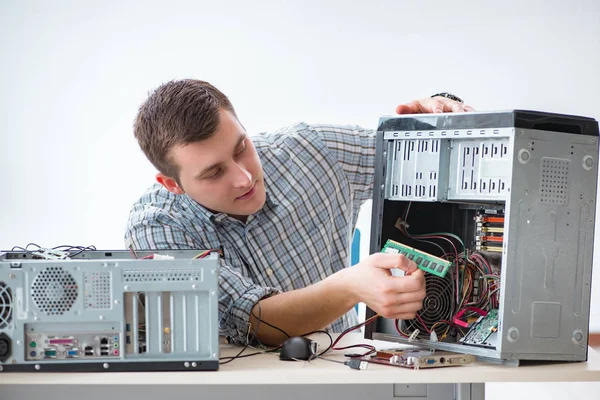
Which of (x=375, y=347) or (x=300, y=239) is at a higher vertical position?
(x=300, y=239)

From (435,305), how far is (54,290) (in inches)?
30.1

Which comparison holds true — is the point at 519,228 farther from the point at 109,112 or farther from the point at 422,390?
the point at 109,112

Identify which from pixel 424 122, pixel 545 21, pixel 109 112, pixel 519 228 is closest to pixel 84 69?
pixel 109 112

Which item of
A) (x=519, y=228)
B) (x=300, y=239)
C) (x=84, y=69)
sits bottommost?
(x=300, y=239)

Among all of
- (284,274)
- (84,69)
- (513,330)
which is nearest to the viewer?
(513,330)

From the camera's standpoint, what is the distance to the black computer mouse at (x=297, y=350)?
1.42 metres

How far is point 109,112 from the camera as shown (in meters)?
3.64

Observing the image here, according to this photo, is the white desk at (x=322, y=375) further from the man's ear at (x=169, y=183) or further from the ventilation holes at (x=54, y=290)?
the man's ear at (x=169, y=183)

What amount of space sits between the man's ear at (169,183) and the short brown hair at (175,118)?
27 mm

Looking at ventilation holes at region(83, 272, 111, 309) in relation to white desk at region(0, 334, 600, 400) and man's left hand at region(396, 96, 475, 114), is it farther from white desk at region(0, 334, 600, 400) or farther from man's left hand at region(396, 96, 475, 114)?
man's left hand at region(396, 96, 475, 114)

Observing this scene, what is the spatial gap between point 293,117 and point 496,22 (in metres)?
1.12

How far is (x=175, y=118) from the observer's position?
167 cm

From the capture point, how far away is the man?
155 centimetres

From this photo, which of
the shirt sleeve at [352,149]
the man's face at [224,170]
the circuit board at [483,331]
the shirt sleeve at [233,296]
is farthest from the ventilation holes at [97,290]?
the shirt sleeve at [352,149]
